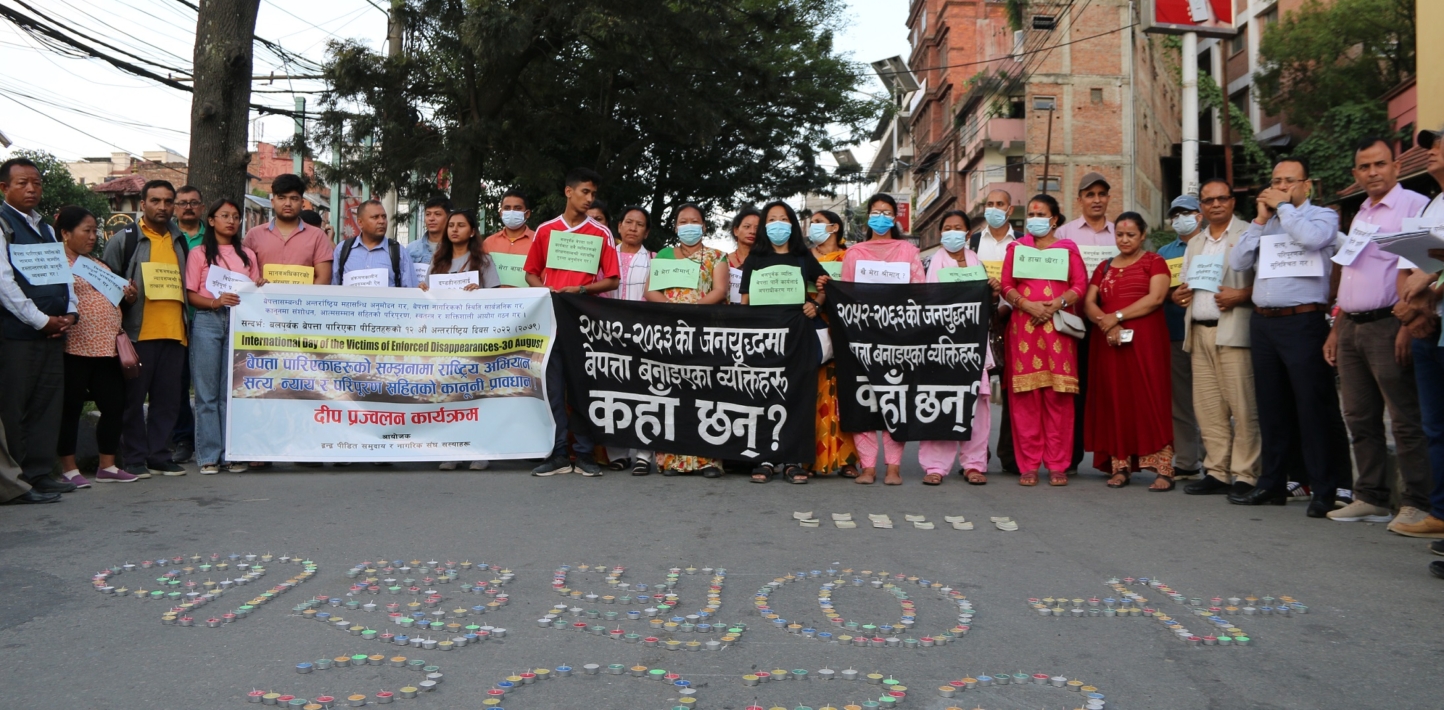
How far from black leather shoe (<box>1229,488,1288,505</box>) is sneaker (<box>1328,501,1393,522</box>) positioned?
1.91 feet

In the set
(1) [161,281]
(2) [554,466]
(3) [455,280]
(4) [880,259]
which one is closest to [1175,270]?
(4) [880,259]

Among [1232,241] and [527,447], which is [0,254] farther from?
[1232,241]

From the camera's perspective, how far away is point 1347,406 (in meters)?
6.32

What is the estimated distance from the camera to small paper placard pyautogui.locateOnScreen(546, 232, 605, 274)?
8.27 meters

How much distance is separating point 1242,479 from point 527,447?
468cm

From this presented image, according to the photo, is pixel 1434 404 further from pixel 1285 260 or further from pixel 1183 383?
pixel 1183 383


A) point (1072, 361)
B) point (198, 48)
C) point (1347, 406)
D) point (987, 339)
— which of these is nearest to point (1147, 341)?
point (1072, 361)

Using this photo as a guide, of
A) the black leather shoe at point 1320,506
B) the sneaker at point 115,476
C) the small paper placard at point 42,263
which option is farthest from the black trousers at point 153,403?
the black leather shoe at point 1320,506

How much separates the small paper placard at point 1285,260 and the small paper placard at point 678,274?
367cm

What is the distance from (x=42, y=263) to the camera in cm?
671

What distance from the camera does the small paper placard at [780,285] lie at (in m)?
8.01

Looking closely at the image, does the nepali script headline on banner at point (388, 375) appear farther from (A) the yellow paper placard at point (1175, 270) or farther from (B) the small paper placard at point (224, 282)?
(A) the yellow paper placard at point (1175, 270)

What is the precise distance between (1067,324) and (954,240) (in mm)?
969

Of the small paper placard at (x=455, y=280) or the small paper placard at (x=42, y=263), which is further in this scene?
the small paper placard at (x=455, y=280)
